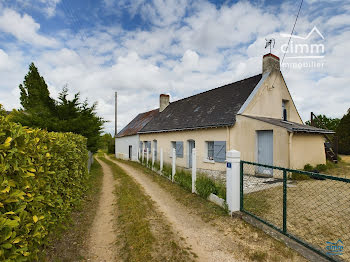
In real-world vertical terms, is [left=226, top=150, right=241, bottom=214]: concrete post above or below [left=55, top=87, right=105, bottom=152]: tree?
below

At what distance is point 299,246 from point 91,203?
5746 mm

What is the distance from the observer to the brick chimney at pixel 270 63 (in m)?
11.2

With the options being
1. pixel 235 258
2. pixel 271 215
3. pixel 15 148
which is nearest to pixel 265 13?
pixel 271 215

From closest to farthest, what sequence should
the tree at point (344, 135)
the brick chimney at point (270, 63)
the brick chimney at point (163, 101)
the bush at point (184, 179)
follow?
1. the bush at point (184, 179)
2. the brick chimney at point (270, 63)
3. the tree at point (344, 135)
4. the brick chimney at point (163, 101)

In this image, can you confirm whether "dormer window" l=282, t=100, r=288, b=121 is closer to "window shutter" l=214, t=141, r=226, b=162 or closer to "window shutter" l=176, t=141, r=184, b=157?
"window shutter" l=214, t=141, r=226, b=162

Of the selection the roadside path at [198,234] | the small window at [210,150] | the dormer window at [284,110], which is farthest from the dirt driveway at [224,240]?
the dormer window at [284,110]

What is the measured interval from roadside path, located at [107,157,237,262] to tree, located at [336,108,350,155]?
69.8ft

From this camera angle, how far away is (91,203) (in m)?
5.97

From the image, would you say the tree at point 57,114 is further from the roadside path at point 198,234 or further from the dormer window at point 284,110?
the dormer window at point 284,110

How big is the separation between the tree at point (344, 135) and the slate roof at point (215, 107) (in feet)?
46.4

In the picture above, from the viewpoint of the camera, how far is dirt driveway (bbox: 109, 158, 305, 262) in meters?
3.19

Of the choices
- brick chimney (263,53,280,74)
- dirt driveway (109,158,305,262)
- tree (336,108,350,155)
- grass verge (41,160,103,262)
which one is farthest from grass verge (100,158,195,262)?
tree (336,108,350,155)

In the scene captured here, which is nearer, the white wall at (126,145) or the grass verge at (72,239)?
the grass verge at (72,239)

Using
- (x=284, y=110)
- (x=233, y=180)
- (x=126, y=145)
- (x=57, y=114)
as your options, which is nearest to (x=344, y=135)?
(x=284, y=110)
